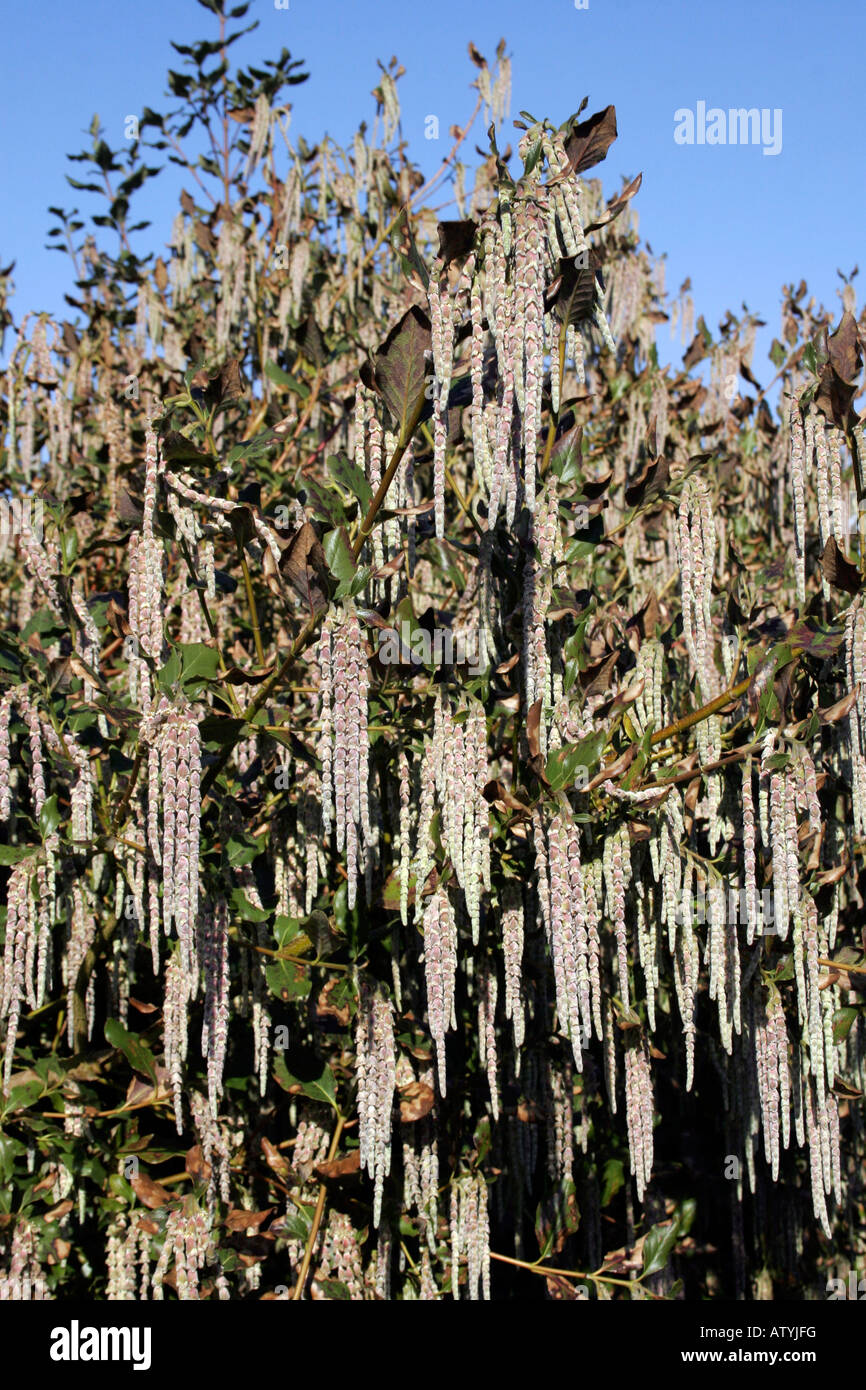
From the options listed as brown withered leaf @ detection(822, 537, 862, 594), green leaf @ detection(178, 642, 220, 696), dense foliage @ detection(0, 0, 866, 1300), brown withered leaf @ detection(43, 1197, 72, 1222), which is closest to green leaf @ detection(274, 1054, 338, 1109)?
dense foliage @ detection(0, 0, 866, 1300)

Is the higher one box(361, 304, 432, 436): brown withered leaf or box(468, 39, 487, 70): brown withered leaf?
box(468, 39, 487, 70): brown withered leaf

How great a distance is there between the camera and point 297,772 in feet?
10.1

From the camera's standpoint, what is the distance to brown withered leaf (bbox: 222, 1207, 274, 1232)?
2.97 m

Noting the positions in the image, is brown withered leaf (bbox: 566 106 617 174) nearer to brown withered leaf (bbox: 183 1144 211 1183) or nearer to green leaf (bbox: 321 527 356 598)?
green leaf (bbox: 321 527 356 598)

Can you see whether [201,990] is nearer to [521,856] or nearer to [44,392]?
[521,856]

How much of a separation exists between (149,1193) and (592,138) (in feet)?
9.87

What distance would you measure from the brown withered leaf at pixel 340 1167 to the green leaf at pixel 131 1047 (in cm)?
57

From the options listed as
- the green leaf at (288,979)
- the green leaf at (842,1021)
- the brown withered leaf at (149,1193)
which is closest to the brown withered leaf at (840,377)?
the green leaf at (842,1021)

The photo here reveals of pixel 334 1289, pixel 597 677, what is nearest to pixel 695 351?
pixel 597 677

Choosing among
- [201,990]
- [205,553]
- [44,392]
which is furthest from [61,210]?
[201,990]

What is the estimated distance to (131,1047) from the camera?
3.01 m

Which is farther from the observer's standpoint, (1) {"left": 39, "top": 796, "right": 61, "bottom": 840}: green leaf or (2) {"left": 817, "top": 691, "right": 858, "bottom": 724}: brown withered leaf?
(1) {"left": 39, "top": 796, "right": 61, "bottom": 840}: green leaf

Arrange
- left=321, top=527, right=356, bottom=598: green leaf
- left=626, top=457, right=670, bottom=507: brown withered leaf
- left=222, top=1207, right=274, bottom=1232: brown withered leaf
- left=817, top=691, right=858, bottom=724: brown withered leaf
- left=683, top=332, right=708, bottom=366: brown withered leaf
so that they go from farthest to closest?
left=683, top=332, right=708, bottom=366: brown withered leaf
left=222, top=1207, right=274, bottom=1232: brown withered leaf
left=626, top=457, right=670, bottom=507: brown withered leaf
left=817, top=691, right=858, bottom=724: brown withered leaf
left=321, top=527, right=356, bottom=598: green leaf

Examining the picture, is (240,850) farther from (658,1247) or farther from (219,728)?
(658,1247)
